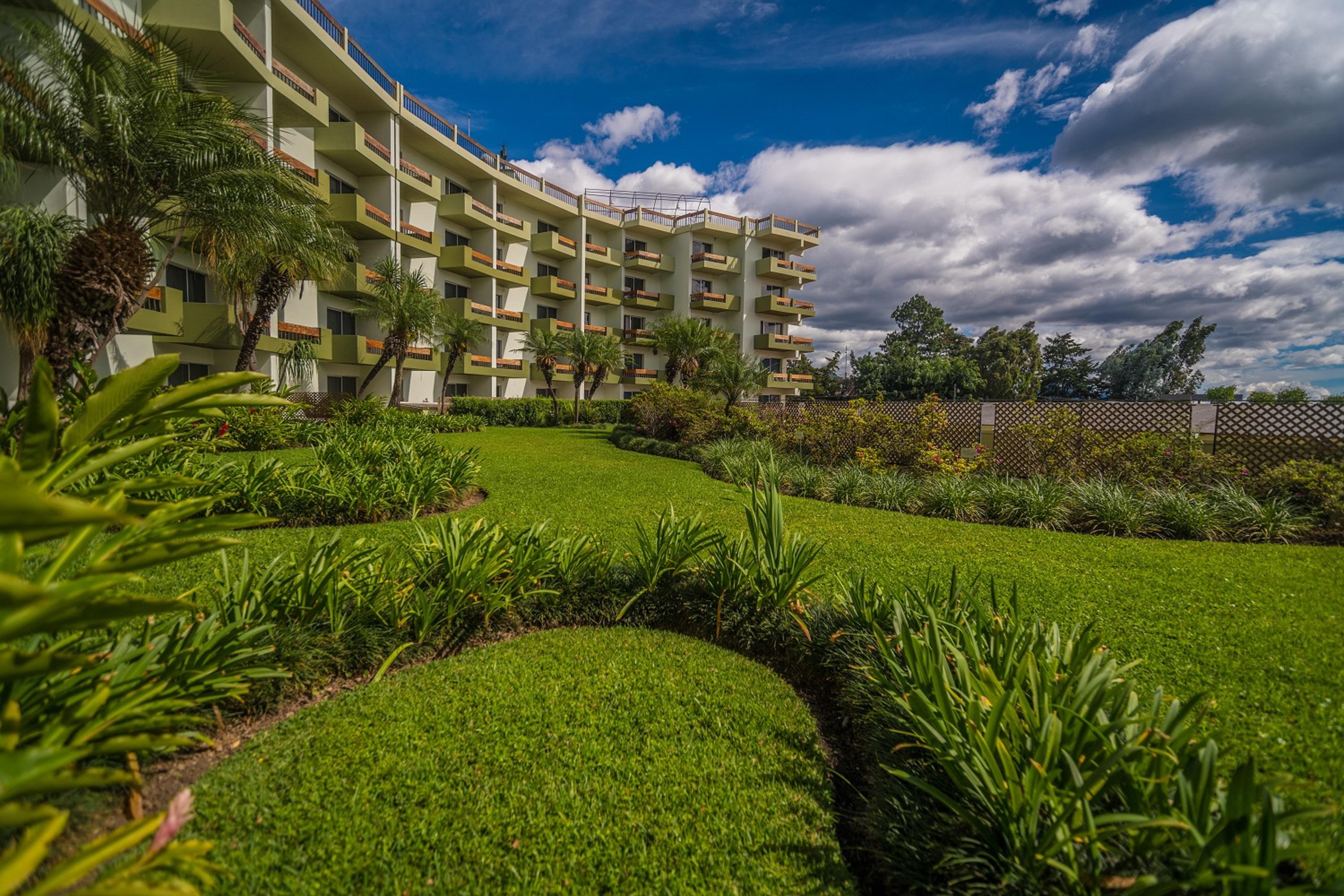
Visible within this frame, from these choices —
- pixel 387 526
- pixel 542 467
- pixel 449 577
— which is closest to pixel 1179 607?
pixel 449 577

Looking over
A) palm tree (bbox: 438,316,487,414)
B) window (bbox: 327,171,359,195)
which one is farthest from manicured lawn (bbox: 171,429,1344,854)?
window (bbox: 327,171,359,195)

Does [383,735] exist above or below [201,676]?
below

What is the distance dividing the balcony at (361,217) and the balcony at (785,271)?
25.2 meters

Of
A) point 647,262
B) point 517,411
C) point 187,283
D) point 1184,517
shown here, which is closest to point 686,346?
point 517,411

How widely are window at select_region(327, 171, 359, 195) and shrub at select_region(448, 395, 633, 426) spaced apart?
996 cm

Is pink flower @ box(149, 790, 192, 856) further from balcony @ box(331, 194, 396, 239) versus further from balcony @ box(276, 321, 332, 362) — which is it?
balcony @ box(331, 194, 396, 239)

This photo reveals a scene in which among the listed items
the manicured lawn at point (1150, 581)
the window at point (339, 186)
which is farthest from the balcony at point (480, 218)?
the manicured lawn at point (1150, 581)

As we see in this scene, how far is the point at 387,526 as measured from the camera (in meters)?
6.91

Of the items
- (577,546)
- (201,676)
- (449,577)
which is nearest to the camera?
(201,676)

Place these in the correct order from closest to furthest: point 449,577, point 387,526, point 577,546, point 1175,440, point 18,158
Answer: point 449,577 < point 577,546 < point 387,526 < point 1175,440 < point 18,158

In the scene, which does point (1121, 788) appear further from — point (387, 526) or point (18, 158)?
point (18, 158)

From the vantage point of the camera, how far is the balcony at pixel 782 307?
4012 centimetres

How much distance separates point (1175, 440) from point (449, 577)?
1218 cm

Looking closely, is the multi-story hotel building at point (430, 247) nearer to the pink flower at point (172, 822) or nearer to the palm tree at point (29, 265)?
the palm tree at point (29, 265)
